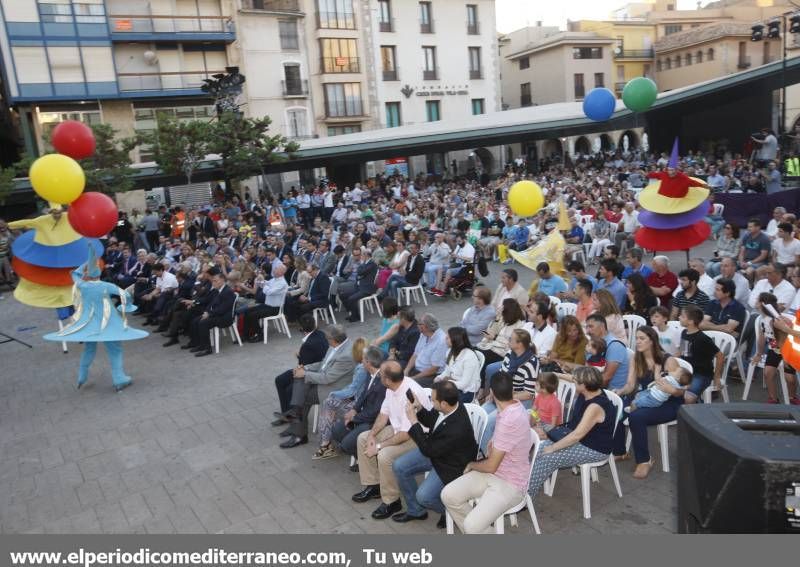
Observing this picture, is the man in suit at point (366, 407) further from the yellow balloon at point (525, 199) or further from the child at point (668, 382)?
the yellow balloon at point (525, 199)

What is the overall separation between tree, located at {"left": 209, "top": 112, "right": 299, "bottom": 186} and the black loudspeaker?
1996 cm

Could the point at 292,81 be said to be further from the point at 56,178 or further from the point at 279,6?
the point at 56,178

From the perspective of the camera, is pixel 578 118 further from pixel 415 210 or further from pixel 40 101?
pixel 40 101

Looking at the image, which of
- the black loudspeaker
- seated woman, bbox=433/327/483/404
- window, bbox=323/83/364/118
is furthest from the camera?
window, bbox=323/83/364/118

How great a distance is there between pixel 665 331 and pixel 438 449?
2.82 meters

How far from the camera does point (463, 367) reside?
551 cm

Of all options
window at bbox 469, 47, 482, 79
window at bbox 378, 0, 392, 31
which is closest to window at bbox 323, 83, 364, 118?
window at bbox 378, 0, 392, 31

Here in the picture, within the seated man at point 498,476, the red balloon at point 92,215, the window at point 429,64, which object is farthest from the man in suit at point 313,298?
the window at point 429,64

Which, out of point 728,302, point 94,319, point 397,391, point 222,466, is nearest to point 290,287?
point 94,319

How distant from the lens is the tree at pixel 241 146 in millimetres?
20484

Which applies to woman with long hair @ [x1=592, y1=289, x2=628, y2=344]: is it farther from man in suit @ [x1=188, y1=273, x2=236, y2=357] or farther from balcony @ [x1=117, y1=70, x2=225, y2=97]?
balcony @ [x1=117, y1=70, x2=225, y2=97]

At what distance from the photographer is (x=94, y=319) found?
7.80 metres

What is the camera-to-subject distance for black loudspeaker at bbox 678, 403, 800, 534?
2018 millimetres

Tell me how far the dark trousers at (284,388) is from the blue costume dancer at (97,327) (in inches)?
94.3
